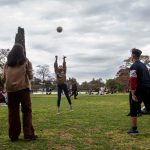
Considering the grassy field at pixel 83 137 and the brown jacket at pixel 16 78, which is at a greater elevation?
the brown jacket at pixel 16 78

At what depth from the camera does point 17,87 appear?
9.23m

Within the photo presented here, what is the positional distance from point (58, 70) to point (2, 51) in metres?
76.2

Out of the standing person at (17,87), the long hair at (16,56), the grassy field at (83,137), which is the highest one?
the long hair at (16,56)

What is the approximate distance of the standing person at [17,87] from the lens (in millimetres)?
9227

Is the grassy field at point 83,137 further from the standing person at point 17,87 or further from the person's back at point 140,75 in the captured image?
the person's back at point 140,75

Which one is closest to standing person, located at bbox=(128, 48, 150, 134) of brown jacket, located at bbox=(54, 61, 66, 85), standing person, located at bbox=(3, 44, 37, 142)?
standing person, located at bbox=(3, 44, 37, 142)

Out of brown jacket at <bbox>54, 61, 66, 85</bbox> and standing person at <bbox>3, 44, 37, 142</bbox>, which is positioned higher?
brown jacket at <bbox>54, 61, 66, 85</bbox>

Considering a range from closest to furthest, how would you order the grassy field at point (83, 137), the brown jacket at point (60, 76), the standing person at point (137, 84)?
the grassy field at point (83, 137) < the standing person at point (137, 84) < the brown jacket at point (60, 76)

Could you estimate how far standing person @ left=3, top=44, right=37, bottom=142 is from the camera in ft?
30.3

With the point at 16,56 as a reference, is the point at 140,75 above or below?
below

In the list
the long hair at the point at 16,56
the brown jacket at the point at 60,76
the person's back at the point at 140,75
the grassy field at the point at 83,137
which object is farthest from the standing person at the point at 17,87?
the brown jacket at the point at 60,76

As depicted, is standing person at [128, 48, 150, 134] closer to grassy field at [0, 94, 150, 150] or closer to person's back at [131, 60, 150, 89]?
person's back at [131, 60, 150, 89]

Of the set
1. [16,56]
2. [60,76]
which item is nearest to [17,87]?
[16,56]

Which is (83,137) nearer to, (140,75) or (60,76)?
(140,75)
